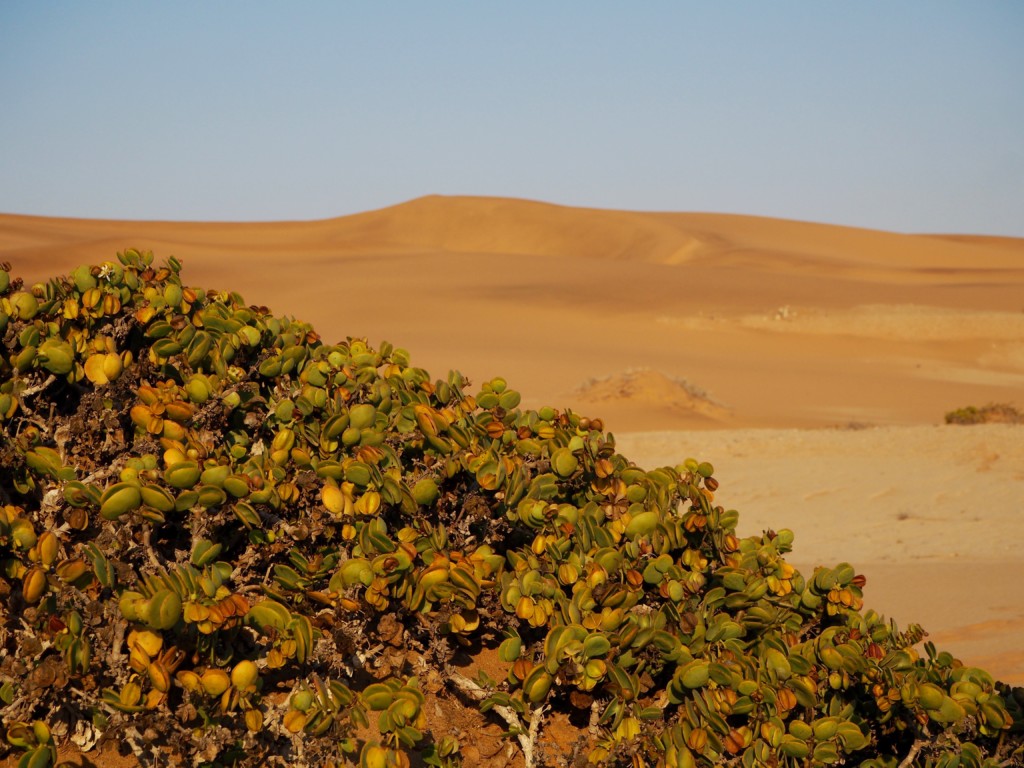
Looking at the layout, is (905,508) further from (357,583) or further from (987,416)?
(357,583)

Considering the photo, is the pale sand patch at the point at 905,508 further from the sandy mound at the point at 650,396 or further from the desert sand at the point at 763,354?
the sandy mound at the point at 650,396

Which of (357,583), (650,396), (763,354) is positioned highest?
(357,583)

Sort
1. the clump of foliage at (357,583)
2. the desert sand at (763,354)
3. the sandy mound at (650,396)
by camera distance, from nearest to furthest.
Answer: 1. the clump of foliage at (357,583)
2. the desert sand at (763,354)
3. the sandy mound at (650,396)

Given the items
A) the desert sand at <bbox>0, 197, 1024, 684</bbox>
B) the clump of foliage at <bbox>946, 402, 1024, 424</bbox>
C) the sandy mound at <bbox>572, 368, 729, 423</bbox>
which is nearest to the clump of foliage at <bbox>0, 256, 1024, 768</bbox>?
the desert sand at <bbox>0, 197, 1024, 684</bbox>

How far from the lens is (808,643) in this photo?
2.47 m

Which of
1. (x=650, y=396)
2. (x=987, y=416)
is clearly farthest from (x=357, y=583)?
(x=987, y=416)

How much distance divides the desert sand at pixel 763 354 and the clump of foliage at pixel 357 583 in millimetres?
3129

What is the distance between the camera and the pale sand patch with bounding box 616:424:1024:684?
6285mm

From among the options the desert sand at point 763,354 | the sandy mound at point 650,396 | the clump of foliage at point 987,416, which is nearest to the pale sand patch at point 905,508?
the desert sand at point 763,354

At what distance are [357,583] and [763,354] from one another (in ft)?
93.4

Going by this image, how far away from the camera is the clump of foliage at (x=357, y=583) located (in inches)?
74.3

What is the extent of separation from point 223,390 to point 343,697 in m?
0.87

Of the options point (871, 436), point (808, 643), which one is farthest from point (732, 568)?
point (871, 436)

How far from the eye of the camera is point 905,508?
988cm
